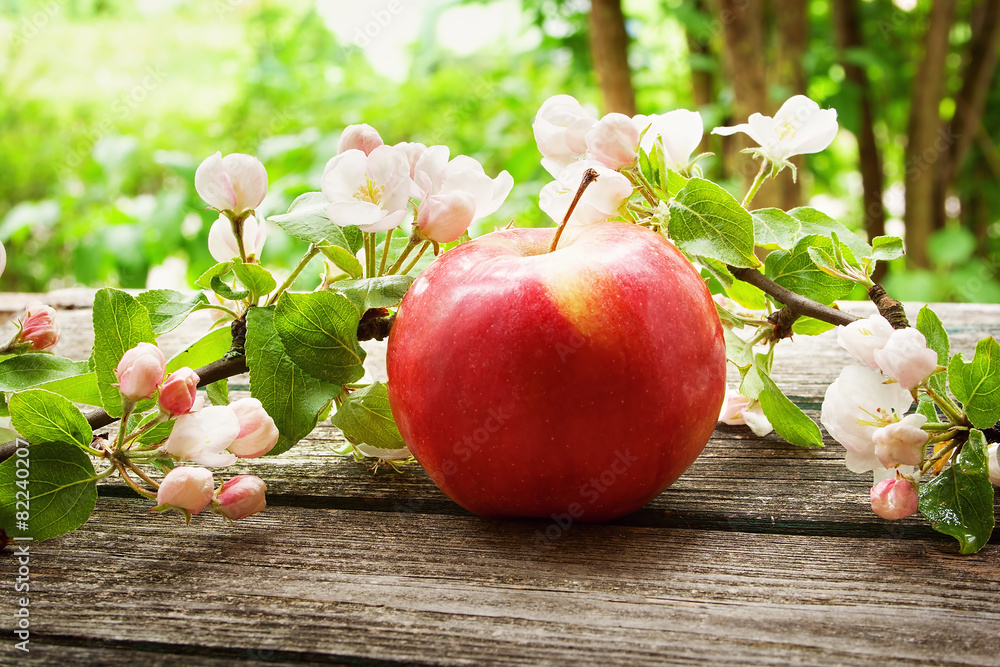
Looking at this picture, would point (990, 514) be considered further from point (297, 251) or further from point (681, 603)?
point (297, 251)

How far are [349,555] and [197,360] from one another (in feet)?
0.74

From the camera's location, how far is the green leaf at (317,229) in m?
0.65

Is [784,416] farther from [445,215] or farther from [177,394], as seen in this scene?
[177,394]

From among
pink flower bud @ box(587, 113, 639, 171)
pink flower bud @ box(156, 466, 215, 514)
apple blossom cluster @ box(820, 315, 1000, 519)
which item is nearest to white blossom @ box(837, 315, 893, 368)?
apple blossom cluster @ box(820, 315, 1000, 519)

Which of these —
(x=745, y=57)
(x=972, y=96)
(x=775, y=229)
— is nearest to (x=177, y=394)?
(x=775, y=229)

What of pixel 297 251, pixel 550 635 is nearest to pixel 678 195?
pixel 550 635

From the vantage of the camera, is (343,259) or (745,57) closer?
(343,259)

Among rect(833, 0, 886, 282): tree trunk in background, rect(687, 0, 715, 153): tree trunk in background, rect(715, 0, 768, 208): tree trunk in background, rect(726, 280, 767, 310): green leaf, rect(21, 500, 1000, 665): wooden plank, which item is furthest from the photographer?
rect(833, 0, 886, 282): tree trunk in background

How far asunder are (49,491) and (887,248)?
2.05 ft

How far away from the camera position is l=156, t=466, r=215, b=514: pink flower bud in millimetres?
530

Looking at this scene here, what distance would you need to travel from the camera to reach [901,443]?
0.53 m

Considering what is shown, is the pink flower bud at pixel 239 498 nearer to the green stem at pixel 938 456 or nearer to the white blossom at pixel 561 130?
the white blossom at pixel 561 130

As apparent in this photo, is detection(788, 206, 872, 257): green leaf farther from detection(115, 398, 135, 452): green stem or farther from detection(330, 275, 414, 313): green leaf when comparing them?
detection(115, 398, 135, 452): green stem

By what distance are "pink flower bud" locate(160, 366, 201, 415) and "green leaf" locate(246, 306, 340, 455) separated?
65mm
